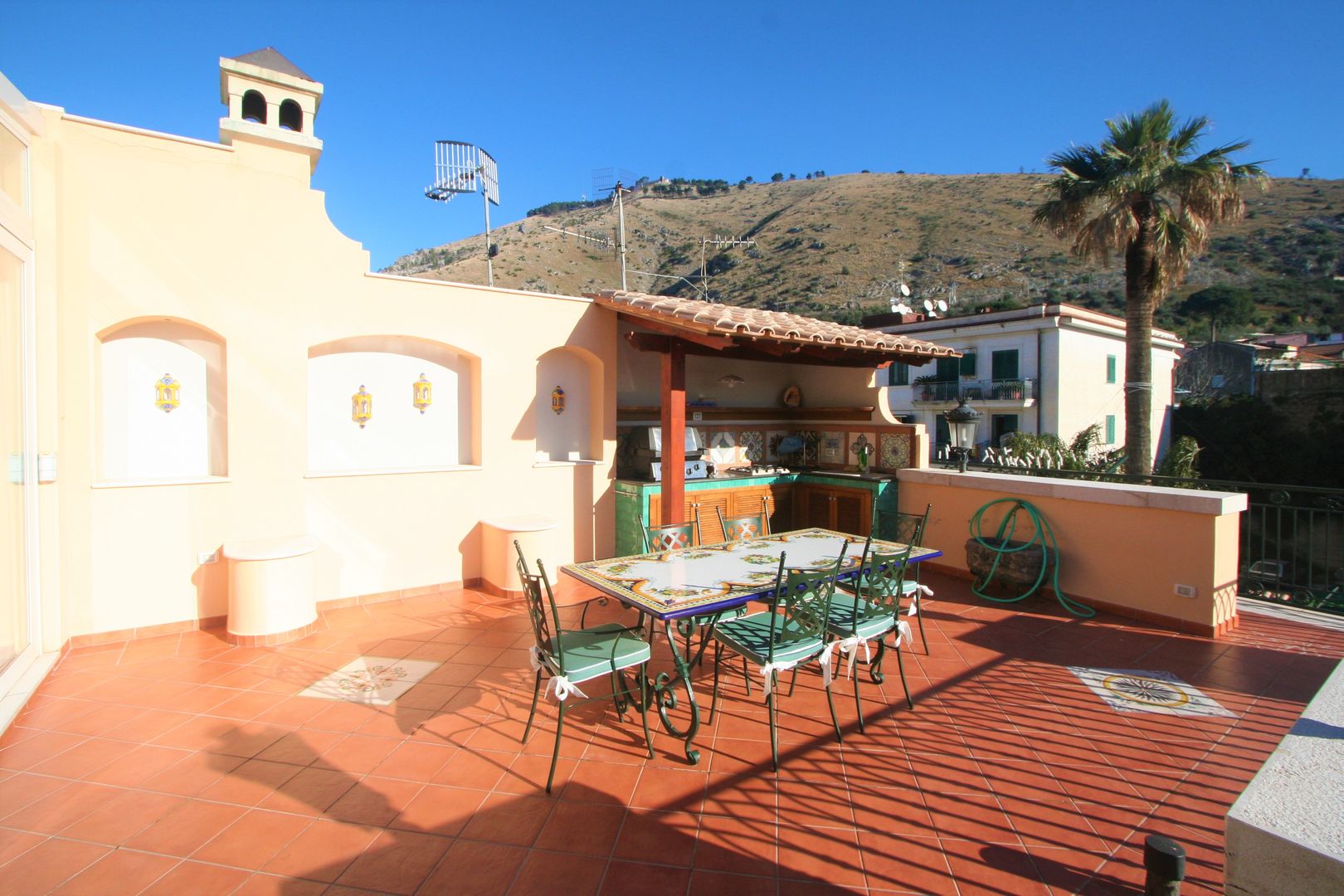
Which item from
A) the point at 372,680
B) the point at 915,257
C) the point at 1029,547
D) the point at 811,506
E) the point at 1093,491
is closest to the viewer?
the point at 372,680

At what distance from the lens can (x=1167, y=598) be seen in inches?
215

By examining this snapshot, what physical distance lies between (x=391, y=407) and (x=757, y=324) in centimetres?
368

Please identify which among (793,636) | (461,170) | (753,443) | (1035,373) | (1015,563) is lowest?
(1015,563)

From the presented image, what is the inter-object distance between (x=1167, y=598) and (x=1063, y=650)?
51.3 inches

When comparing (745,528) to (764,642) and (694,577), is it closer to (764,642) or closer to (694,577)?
(694,577)

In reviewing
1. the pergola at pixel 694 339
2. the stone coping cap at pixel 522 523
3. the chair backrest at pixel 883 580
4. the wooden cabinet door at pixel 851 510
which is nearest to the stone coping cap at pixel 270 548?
the stone coping cap at pixel 522 523

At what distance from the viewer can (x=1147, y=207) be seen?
1236 centimetres

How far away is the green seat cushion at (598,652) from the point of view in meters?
3.32

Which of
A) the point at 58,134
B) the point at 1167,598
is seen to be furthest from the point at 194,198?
the point at 1167,598

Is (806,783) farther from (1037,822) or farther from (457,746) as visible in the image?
(457,746)

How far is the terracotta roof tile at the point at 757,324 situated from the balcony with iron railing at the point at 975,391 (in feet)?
53.7

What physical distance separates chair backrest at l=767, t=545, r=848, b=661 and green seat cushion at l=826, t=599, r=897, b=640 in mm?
189

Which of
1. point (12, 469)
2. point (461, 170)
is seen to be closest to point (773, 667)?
point (12, 469)

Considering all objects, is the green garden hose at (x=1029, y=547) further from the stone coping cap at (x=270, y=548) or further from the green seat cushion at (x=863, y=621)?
the stone coping cap at (x=270, y=548)
